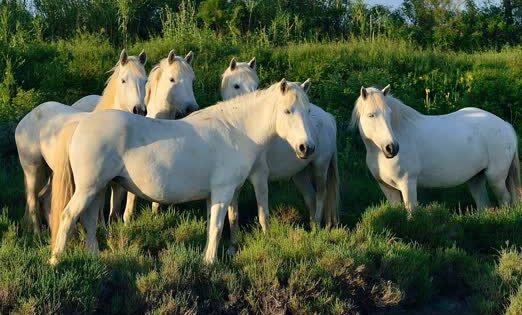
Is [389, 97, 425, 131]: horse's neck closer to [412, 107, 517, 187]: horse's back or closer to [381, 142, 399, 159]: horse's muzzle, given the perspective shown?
[412, 107, 517, 187]: horse's back

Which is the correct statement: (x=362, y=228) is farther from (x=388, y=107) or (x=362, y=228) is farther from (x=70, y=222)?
(x=70, y=222)

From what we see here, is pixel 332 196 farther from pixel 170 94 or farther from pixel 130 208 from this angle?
pixel 130 208

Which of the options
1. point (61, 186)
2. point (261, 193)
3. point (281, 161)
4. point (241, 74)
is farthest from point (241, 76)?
point (61, 186)

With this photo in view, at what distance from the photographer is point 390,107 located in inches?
364

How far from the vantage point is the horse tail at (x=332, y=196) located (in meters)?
9.79

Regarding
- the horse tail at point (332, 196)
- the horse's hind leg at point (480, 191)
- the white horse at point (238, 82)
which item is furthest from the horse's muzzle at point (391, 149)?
the horse's hind leg at point (480, 191)

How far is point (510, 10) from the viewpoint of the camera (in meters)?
20.1

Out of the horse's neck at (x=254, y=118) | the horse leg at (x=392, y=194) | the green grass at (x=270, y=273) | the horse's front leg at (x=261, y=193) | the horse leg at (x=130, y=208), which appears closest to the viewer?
the green grass at (x=270, y=273)

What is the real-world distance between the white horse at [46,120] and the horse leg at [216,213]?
1.85m

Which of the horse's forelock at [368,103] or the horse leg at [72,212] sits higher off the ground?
the horse's forelock at [368,103]

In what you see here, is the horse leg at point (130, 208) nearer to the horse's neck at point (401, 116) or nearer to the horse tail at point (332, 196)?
the horse tail at point (332, 196)

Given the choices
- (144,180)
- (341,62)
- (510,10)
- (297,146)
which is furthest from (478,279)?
(510,10)

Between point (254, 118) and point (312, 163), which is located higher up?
point (254, 118)

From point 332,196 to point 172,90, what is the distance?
2.20 metres
